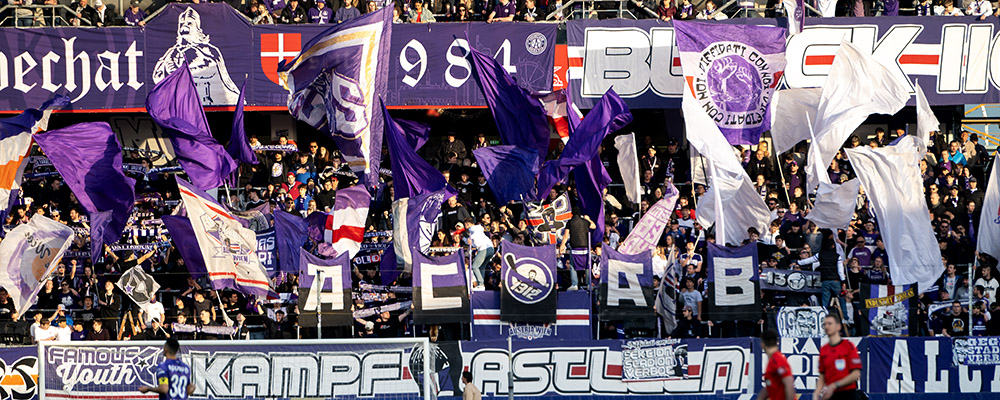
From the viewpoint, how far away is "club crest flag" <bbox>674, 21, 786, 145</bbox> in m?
24.2

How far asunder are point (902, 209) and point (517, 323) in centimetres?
653

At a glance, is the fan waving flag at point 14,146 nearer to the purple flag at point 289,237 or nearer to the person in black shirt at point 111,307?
the person in black shirt at point 111,307

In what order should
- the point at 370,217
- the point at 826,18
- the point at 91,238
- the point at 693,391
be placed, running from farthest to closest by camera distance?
the point at 826,18
the point at 370,217
the point at 91,238
the point at 693,391

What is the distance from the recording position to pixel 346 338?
21484 mm

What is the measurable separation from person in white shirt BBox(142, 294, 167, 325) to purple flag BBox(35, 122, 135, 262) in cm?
148

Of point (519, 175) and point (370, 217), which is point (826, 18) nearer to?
point (519, 175)

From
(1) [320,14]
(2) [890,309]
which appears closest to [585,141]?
(2) [890,309]

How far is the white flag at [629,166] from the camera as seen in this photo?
937 inches

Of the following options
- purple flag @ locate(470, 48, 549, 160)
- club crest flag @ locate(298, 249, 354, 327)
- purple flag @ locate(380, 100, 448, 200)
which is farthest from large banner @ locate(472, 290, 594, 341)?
purple flag @ locate(470, 48, 549, 160)

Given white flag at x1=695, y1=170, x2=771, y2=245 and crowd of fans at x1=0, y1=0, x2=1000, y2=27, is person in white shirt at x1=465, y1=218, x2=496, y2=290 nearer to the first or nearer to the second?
white flag at x1=695, y1=170, x2=771, y2=245

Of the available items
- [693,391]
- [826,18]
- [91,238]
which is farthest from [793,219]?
[91,238]

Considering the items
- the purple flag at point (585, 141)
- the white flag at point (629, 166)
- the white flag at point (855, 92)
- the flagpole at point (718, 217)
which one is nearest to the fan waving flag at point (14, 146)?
the purple flag at point (585, 141)

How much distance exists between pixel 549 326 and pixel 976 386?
6.87 metres

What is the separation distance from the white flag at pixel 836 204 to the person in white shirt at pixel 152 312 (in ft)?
36.0
